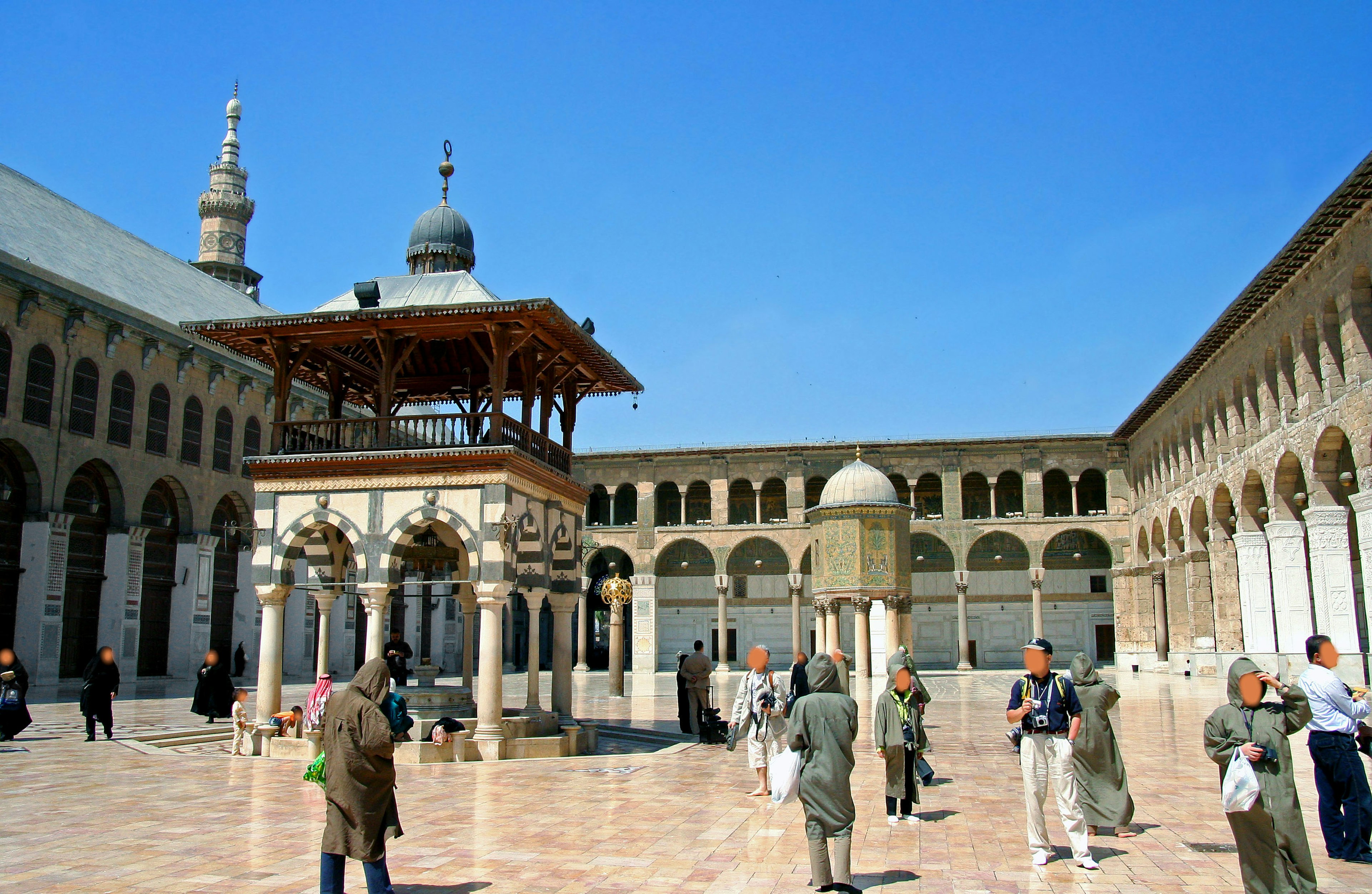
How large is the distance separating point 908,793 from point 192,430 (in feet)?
80.5

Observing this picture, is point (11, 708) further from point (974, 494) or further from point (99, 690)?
point (974, 494)

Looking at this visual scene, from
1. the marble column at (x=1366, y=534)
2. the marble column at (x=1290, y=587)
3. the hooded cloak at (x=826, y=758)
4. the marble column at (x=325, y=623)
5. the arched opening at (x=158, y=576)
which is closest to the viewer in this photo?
the hooded cloak at (x=826, y=758)

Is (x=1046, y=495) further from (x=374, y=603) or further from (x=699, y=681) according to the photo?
(x=374, y=603)

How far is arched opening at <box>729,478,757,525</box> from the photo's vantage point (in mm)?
46438

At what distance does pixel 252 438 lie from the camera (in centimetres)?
3062

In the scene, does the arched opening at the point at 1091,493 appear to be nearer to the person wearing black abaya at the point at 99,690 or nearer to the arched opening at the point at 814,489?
the arched opening at the point at 814,489

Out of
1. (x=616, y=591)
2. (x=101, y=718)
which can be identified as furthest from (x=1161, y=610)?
(x=101, y=718)

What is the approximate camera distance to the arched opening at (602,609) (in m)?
47.2

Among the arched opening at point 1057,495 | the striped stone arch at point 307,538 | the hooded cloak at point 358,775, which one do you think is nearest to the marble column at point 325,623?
the striped stone arch at point 307,538

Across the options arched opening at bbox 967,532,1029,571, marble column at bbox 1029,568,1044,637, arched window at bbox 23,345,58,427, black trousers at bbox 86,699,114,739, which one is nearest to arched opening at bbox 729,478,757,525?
arched opening at bbox 967,532,1029,571

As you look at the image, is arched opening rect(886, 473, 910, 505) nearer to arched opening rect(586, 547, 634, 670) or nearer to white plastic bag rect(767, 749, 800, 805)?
arched opening rect(586, 547, 634, 670)

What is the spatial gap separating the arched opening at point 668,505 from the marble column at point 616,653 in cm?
1814

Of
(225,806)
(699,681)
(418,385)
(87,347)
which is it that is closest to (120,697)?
(87,347)

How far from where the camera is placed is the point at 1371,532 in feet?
61.4
